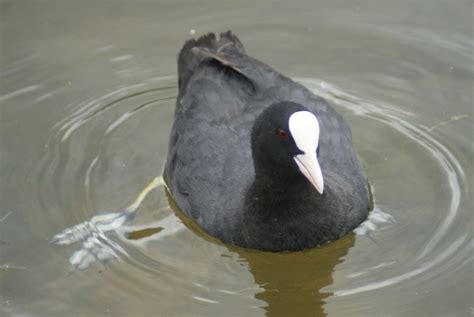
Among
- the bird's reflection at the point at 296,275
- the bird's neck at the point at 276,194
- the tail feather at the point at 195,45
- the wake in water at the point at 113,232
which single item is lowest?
the bird's reflection at the point at 296,275

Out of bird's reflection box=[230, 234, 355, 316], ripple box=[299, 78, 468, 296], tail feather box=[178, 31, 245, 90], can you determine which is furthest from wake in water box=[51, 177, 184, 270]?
ripple box=[299, 78, 468, 296]

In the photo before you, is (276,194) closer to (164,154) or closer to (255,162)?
(255,162)

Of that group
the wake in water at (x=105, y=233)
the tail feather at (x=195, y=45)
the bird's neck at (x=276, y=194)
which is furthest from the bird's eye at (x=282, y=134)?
the tail feather at (x=195, y=45)

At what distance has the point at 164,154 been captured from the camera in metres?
6.80

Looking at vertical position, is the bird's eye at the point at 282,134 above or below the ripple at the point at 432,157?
above

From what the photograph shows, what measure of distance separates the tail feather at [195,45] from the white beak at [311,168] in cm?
154

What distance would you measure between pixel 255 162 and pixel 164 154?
4.13 feet

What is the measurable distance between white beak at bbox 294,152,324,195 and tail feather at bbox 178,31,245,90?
1544 millimetres

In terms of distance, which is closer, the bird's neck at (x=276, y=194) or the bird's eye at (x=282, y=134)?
the bird's eye at (x=282, y=134)

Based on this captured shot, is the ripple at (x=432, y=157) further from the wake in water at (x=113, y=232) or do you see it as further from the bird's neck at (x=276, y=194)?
the bird's neck at (x=276, y=194)

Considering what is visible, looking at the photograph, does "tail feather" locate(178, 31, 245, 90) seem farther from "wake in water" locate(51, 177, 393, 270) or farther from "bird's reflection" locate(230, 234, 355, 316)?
"bird's reflection" locate(230, 234, 355, 316)

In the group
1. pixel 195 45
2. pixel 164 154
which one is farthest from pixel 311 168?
pixel 195 45

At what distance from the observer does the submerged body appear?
18.2ft

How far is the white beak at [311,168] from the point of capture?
5.25 metres
